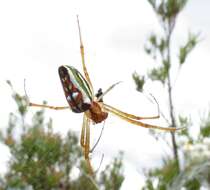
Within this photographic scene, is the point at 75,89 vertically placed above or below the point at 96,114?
above

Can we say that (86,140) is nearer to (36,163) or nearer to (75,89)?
(75,89)

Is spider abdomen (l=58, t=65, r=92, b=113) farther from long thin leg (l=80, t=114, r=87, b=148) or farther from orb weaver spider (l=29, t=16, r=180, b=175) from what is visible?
long thin leg (l=80, t=114, r=87, b=148)

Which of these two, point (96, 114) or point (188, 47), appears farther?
point (188, 47)

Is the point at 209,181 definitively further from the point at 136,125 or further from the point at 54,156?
the point at 54,156

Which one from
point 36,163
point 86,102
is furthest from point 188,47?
point 86,102

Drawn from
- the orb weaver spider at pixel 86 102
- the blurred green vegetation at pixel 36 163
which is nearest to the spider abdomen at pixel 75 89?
the orb weaver spider at pixel 86 102

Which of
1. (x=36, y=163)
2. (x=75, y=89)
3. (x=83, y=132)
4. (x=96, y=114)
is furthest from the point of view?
(x=36, y=163)

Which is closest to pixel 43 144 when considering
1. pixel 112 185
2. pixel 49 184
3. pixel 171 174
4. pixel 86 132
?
pixel 49 184

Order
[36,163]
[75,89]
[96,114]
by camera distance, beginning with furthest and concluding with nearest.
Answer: [36,163] < [96,114] < [75,89]
